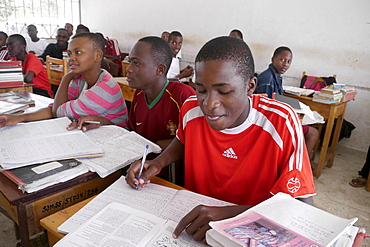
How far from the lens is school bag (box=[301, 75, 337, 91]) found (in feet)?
11.2

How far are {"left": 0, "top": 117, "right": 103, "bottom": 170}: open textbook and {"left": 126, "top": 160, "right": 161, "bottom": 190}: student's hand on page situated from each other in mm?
200

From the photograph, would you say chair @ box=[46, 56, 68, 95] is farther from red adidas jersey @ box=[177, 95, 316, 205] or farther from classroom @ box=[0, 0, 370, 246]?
red adidas jersey @ box=[177, 95, 316, 205]

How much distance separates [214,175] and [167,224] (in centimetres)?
37

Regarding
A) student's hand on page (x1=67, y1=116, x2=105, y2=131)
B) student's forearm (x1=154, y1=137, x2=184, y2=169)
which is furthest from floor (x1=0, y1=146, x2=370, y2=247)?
student's forearm (x1=154, y1=137, x2=184, y2=169)

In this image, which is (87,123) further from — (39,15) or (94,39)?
(39,15)

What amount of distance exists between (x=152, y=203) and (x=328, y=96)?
234 centimetres

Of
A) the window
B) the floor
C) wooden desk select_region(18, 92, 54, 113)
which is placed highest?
the window

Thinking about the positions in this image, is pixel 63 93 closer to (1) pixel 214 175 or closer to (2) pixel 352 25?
(1) pixel 214 175

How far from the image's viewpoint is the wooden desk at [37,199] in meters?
0.91

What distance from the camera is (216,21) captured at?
4.64 m

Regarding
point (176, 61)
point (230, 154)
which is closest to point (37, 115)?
point (230, 154)

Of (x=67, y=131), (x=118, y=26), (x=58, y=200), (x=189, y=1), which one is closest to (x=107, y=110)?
(x=67, y=131)

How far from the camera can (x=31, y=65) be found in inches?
119

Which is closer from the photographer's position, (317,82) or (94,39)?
(94,39)
